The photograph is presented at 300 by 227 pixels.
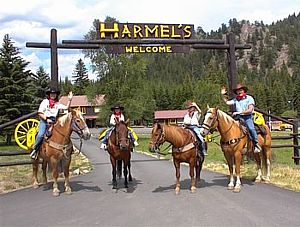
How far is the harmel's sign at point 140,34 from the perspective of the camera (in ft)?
54.0

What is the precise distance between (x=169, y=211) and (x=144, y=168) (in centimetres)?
857

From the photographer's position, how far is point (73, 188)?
1172 cm

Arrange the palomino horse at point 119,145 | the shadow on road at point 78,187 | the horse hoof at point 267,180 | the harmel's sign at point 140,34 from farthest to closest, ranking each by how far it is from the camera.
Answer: the harmel's sign at point 140,34 < the horse hoof at point 267,180 < the shadow on road at point 78,187 < the palomino horse at point 119,145

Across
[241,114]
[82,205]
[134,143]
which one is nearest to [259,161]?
[241,114]

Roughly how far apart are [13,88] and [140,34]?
83.4 ft

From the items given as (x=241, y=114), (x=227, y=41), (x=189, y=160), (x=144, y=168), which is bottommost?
(x=144, y=168)

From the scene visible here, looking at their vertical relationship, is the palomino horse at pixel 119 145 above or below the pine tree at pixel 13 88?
below

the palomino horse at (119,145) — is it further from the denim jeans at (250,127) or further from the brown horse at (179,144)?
the denim jeans at (250,127)

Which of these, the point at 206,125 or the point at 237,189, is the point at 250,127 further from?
Answer: the point at 237,189

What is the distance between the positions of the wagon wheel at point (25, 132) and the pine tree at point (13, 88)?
960 inches

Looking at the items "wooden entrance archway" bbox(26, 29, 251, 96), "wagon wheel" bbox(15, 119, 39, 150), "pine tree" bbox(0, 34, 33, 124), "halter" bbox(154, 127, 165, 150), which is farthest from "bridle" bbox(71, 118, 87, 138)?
"pine tree" bbox(0, 34, 33, 124)

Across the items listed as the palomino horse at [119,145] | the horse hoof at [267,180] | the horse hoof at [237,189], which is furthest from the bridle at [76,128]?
the horse hoof at [267,180]

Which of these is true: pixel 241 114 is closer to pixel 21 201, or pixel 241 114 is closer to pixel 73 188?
pixel 73 188

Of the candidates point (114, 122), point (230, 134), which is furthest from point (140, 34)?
point (230, 134)
